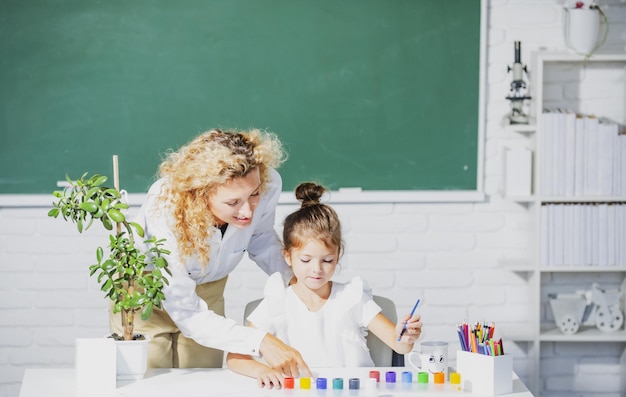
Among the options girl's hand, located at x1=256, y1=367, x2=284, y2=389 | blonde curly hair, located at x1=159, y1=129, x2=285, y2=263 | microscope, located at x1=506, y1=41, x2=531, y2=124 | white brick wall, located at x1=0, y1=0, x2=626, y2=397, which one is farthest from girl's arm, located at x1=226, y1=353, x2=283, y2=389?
microscope, located at x1=506, y1=41, x2=531, y2=124

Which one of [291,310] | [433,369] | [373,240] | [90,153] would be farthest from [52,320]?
Answer: [433,369]

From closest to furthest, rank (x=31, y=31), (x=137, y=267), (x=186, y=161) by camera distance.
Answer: (x=137, y=267) → (x=186, y=161) → (x=31, y=31)

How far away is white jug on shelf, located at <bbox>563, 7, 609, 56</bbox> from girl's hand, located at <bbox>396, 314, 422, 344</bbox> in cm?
172

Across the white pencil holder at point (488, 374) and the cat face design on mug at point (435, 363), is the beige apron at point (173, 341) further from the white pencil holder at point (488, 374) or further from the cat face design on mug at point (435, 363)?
the white pencil holder at point (488, 374)

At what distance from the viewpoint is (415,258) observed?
366cm

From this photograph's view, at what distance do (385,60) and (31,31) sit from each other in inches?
52.9

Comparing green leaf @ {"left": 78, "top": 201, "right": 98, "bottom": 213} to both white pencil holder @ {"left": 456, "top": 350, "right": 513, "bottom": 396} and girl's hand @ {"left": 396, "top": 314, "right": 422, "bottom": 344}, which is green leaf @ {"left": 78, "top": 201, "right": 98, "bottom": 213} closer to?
girl's hand @ {"left": 396, "top": 314, "right": 422, "bottom": 344}

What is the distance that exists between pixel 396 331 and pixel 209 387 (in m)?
0.48

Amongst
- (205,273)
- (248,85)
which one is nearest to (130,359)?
(205,273)

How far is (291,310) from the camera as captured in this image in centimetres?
239

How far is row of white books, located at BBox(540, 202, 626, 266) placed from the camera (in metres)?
3.57

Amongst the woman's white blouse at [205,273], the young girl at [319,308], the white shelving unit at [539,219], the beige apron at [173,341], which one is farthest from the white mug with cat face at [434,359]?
the white shelving unit at [539,219]

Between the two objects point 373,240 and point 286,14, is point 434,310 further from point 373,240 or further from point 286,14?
point 286,14

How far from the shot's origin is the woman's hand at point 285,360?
213 cm
